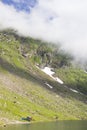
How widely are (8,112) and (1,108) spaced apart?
4753mm

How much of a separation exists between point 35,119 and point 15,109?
13848 millimetres

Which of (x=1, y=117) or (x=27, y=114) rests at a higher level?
(x=27, y=114)

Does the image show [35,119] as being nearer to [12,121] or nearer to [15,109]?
[15,109]

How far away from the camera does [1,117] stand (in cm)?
15675

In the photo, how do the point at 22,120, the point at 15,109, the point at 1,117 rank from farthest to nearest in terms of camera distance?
the point at 15,109 < the point at 22,120 < the point at 1,117

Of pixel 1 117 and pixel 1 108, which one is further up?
pixel 1 108

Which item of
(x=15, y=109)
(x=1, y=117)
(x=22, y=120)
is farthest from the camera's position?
(x=15, y=109)

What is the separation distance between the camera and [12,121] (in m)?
161

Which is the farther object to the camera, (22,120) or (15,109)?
(15,109)

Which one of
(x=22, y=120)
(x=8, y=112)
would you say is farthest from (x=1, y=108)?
(x=22, y=120)

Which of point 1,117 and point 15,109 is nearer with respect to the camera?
point 1,117

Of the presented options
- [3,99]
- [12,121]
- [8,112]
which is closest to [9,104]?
[3,99]

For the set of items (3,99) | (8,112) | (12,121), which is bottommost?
(12,121)

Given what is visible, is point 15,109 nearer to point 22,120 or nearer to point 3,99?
point 3,99
